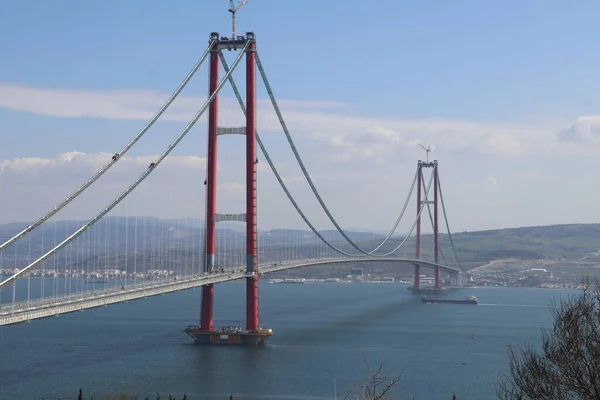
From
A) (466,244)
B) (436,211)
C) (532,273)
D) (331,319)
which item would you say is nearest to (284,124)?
(331,319)

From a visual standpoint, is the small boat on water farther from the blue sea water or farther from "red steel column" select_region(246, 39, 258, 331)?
"red steel column" select_region(246, 39, 258, 331)

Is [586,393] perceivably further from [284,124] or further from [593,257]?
[593,257]

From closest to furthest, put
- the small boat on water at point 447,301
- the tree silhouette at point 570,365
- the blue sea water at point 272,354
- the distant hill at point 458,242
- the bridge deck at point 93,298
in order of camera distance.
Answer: the tree silhouette at point 570,365
the bridge deck at point 93,298
the blue sea water at point 272,354
the small boat on water at point 447,301
the distant hill at point 458,242

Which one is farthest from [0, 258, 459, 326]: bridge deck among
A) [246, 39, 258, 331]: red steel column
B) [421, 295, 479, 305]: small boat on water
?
[421, 295, 479, 305]: small boat on water

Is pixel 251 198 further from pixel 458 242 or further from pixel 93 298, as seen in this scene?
pixel 458 242

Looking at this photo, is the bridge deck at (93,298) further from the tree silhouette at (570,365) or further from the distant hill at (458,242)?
the distant hill at (458,242)

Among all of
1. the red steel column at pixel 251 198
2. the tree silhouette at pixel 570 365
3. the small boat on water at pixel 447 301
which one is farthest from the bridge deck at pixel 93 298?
the small boat on water at pixel 447 301
